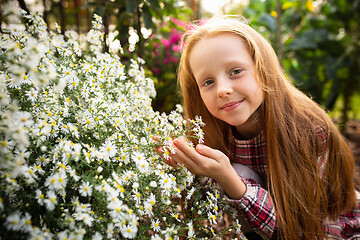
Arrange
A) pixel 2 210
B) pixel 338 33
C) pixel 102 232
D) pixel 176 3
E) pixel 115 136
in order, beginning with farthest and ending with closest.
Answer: pixel 338 33, pixel 176 3, pixel 115 136, pixel 102 232, pixel 2 210

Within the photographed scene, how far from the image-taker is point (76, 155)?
0.71m

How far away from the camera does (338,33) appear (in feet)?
11.6

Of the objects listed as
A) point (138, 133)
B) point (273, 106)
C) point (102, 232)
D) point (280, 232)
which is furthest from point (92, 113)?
point (280, 232)

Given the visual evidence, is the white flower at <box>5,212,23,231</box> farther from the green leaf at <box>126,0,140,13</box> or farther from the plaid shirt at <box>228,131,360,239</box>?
the green leaf at <box>126,0,140,13</box>

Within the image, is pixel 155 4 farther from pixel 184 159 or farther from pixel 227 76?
pixel 184 159

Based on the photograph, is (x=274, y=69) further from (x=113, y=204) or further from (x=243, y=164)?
(x=113, y=204)

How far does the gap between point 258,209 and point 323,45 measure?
10.2 ft

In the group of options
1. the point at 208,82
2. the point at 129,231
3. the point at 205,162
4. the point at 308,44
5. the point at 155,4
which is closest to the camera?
the point at 129,231

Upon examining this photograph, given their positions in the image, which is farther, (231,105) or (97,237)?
(231,105)

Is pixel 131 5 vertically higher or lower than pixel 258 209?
higher

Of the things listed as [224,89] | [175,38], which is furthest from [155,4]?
[175,38]

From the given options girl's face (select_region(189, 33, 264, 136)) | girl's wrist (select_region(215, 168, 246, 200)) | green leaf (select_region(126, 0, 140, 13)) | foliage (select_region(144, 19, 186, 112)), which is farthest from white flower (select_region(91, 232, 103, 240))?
foliage (select_region(144, 19, 186, 112))

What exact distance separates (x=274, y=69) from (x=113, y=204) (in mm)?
986

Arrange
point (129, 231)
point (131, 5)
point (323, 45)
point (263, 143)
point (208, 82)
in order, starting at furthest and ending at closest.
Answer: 1. point (323, 45)
2. point (131, 5)
3. point (263, 143)
4. point (208, 82)
5. point (129, 231)
